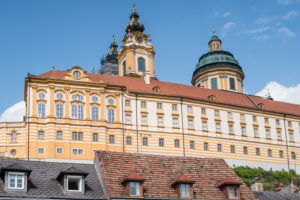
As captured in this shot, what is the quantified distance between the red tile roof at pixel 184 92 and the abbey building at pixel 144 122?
154mm

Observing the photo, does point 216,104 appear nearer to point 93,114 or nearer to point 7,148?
point 93,114

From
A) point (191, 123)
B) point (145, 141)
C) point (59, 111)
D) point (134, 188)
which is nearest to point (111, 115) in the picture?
point (145, 141)

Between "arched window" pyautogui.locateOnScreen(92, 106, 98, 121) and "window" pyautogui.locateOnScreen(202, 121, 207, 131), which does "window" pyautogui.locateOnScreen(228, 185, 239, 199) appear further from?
"window" pyautogui.locateOnScreen(202, 121, 207, 131)

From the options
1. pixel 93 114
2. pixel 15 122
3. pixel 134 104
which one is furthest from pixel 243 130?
pixel 15 122

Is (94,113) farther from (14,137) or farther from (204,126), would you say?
(204,126)

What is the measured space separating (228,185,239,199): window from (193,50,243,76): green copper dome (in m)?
70.5

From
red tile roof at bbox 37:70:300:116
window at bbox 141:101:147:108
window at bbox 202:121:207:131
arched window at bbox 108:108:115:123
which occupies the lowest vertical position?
window at bbox 202:121:207:131

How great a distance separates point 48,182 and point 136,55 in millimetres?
74047

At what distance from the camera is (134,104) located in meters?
80.3

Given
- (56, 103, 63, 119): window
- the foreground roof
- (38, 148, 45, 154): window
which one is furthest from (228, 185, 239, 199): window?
(56, 103, 63, 119): window

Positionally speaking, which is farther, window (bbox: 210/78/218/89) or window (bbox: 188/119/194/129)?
window (bbox: 210/78/218/89)

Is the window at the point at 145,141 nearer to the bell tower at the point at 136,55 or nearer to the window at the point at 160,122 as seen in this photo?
the window at the point at 160,122

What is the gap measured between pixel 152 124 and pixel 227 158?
13.8 metres

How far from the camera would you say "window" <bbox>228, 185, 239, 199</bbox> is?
119 feet
